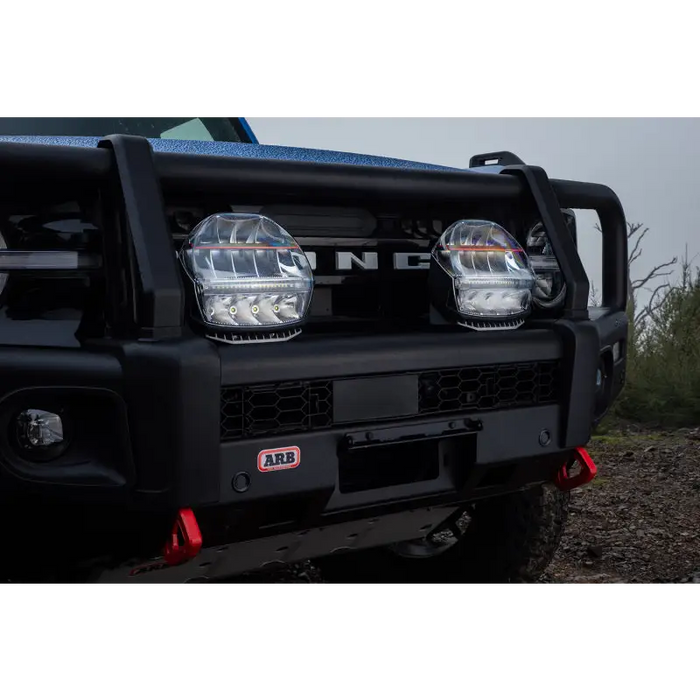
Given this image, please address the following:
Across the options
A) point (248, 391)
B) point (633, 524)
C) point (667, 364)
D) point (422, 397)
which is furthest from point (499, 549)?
point (667, 364)

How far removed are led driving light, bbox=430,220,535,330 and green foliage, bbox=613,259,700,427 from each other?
17.1ft

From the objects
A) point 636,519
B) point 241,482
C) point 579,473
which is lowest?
Answer: point 636,519

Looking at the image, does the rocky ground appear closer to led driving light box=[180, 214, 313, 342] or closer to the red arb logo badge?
the red arb logo badge

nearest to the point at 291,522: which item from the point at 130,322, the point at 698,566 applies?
the point at 130,322

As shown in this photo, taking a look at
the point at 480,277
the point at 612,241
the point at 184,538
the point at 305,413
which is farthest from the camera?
the point at 612,241

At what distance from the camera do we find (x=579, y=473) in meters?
2.54

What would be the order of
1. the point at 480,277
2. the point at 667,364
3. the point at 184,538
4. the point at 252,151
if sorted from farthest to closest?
the point at 667,364, the point at 252,151, the point at 480,277, the point at 184,538

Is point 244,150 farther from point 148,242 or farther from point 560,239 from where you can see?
point 560,239

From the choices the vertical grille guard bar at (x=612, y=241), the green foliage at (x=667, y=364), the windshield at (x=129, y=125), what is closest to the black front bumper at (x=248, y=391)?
the vertical grille guard bar at (x=612, y=241)

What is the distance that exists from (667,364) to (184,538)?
6.54 metres

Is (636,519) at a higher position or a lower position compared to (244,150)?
lower

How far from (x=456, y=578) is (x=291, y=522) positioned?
3.79 feet

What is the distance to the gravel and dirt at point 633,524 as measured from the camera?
370 centimetres

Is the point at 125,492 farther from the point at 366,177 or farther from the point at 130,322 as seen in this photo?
the point at 366,177
